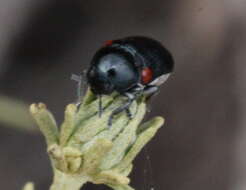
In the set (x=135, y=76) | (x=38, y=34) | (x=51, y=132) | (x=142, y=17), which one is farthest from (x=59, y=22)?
(x=51, y=132)

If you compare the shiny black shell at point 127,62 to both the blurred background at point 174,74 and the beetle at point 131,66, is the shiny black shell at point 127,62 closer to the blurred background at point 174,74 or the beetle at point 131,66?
the beetle at point 131,66

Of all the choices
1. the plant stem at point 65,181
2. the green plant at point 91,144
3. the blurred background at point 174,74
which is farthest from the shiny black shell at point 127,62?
the blurred background at point 174,74

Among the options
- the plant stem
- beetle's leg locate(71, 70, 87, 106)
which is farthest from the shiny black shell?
the plant stem

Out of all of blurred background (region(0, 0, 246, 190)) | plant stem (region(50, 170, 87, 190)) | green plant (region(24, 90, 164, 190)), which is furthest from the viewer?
blurred background (region(0, 0, 246, 190))

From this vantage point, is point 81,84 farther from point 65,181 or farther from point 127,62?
point 65,181

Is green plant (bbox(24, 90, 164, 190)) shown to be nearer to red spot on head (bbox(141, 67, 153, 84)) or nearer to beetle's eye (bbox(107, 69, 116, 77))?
beetle's eye (bbox(107, 69, 116, 77))

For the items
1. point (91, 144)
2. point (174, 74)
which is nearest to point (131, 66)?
point (91, 144)

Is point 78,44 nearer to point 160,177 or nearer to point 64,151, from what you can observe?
point 160,177
